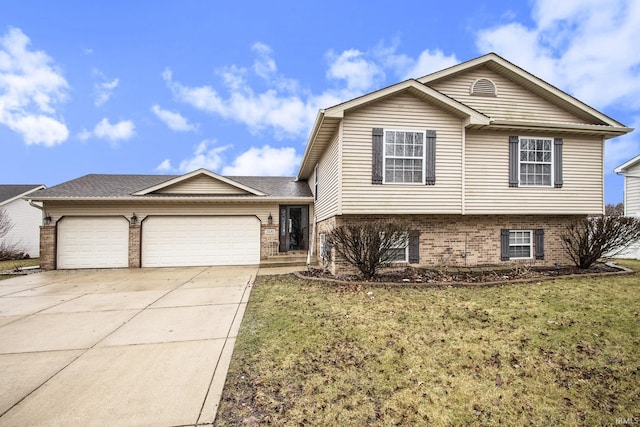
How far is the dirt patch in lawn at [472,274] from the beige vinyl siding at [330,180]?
2115mm

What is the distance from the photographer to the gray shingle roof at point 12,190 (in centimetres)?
1852

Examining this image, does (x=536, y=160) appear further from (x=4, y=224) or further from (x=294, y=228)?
(x=4, y=224)

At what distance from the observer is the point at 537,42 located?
12141 mm

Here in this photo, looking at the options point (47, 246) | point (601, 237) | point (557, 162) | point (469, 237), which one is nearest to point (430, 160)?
point (469, 237)

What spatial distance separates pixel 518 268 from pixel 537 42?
9661mm

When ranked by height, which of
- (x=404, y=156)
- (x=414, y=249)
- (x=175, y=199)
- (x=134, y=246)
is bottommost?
(x=134, y=246)

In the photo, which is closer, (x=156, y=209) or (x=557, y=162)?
(x=557, y=162)

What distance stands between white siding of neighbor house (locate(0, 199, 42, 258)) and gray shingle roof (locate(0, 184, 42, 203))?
73 centimetres

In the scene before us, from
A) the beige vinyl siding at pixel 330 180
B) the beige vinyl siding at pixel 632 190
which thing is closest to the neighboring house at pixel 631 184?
the beige vinyl siding at pixel 632 190

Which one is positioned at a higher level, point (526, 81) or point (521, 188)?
point (526, 81)

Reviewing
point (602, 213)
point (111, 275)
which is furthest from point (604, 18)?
point (111, 275)

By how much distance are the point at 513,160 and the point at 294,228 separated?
8.73m

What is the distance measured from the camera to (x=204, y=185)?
12664 millimetres

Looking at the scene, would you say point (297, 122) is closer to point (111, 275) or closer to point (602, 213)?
point (111, 275)
